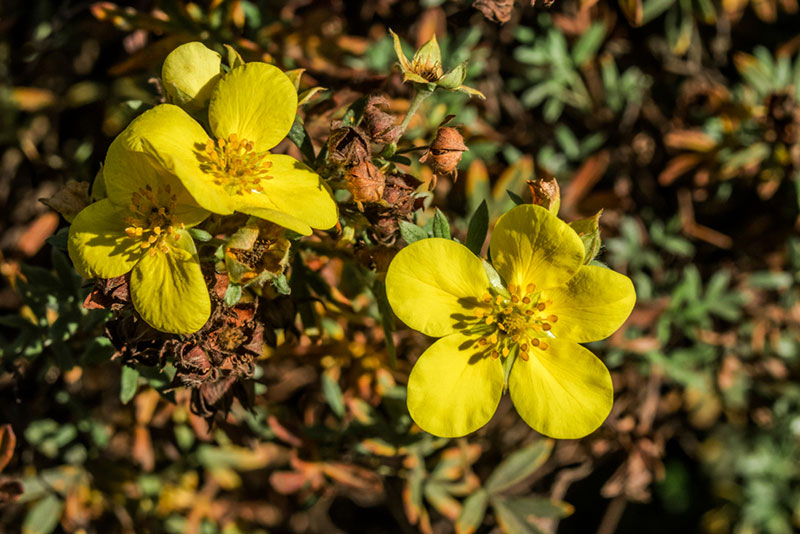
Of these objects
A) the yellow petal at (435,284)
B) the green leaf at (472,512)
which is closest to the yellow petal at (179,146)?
the yellow petal at (435,284)

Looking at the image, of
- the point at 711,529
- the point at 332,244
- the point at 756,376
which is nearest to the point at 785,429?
the point at 756,376

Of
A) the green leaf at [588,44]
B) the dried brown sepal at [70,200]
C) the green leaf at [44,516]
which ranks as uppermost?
the dried brown sepal at [70,200]

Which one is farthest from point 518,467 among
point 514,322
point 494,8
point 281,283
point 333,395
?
point 494,8

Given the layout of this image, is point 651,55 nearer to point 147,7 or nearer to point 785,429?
point 785,429

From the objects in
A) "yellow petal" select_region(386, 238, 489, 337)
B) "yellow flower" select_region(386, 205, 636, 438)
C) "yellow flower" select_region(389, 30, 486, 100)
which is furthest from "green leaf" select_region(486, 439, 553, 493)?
"yellow flower" select_region(389, 30, 486, 100)

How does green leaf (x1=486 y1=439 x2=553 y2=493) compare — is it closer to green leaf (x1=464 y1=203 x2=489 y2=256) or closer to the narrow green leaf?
green leaf (x1=464 y1=203 x2=489 y2=256)

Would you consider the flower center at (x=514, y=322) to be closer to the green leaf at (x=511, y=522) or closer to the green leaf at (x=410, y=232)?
the green leaf at (x=410, y=232)
